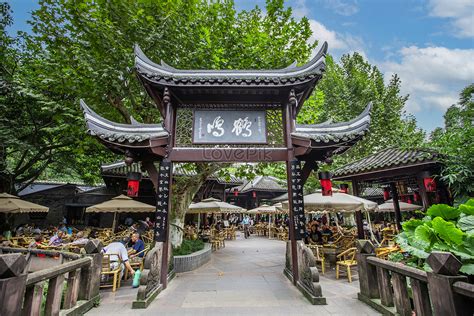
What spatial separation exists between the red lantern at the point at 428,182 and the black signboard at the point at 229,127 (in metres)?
5.06

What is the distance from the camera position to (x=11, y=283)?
2469 mm

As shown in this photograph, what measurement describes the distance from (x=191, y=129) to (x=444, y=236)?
5104mm

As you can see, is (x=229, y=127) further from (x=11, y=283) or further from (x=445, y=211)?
(x=11, y=283)

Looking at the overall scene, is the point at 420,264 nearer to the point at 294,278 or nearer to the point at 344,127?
the point at 294,278

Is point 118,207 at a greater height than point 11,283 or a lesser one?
greater

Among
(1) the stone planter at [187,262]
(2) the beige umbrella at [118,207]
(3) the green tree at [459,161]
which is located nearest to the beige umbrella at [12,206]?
(2) the beige umbrella at [118,207]

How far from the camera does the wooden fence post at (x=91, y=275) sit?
4110 millimetres

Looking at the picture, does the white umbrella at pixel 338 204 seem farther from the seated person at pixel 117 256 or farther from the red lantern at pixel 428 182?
the seated person at pixel 117 256

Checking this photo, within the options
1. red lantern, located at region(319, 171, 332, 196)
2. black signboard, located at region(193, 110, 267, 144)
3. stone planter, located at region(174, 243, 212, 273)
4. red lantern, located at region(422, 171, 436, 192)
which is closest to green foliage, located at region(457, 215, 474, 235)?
red lantern, located at region(319, 171, 332, 196)

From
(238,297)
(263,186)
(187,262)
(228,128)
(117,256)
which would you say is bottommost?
(238,297)

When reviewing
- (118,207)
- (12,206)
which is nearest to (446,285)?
(118,207)

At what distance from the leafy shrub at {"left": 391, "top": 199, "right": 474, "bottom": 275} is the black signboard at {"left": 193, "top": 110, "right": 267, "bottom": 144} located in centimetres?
338

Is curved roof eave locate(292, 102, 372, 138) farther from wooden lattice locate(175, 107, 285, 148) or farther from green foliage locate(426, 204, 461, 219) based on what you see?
green foliage locate(426, 204, 461, 219)

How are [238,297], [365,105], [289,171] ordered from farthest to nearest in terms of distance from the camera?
[365,105] < [289,171] < [238,297]
